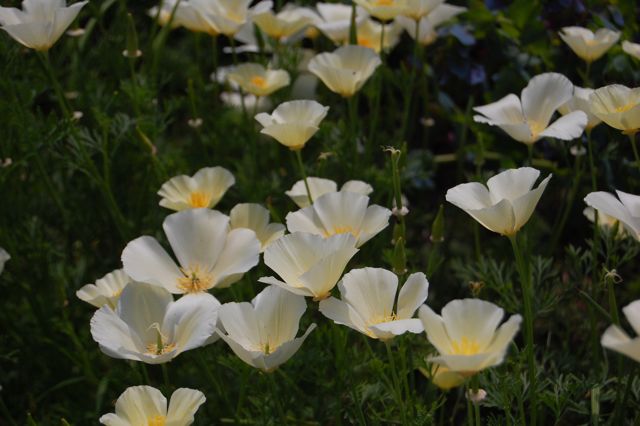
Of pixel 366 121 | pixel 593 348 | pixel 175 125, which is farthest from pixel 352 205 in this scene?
pixel 175 125

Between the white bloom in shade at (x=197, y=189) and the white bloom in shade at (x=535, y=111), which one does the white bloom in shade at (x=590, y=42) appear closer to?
the white bloom in shade at (x=535, y=111)

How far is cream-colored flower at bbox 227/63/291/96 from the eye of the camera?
61.5 inches

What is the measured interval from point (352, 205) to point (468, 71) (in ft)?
2.82

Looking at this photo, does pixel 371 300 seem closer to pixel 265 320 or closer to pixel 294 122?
pixel 265 320

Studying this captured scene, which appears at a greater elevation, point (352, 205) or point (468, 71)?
point (352, 205)

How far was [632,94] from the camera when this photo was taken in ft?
4.07

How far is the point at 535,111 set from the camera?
1.35 m

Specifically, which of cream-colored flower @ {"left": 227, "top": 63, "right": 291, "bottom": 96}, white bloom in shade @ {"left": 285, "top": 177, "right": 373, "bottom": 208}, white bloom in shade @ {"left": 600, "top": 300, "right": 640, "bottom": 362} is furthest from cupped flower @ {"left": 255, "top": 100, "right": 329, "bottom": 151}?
white bloom in shade @ {"left": 600, "top": 300, "right": 640, "bottom": 362}

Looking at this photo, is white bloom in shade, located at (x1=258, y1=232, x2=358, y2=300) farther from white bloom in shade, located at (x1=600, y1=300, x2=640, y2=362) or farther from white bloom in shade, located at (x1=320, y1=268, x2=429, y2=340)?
white bloom in shade, located at (x1=600, y1=300, x2=640, y2=362)

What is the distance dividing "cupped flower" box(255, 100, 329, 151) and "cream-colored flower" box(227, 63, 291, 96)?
0.19 m

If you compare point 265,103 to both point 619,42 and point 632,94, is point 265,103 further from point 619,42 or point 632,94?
point 632,94

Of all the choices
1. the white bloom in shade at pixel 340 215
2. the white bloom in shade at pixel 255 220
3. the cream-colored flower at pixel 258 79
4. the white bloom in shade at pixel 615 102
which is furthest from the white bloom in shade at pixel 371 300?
the cream-colored flower at pixel 258 79

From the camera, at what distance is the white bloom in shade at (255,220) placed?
51.0 inches

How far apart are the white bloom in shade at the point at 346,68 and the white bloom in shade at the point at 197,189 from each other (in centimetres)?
23
